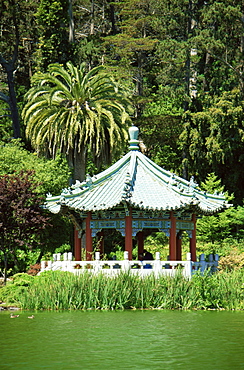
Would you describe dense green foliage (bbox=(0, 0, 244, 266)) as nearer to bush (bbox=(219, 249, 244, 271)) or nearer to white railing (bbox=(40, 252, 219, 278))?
bush (bbox=(219, 249, 244, 271))

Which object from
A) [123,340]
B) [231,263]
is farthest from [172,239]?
[123,340]

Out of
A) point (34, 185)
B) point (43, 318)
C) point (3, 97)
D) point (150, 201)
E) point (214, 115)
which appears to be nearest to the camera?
point (43, 318)

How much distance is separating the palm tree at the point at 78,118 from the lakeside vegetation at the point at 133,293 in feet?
45.7

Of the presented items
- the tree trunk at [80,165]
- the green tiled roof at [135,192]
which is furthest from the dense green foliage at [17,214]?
the tree trunk at [80,165]

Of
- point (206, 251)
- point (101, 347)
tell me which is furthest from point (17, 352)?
point (206, 251)

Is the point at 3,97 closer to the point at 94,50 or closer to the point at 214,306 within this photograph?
the point at 94,50

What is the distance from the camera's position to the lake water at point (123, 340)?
12578 mm

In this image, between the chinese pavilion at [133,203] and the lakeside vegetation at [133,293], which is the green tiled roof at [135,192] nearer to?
the chinese pavilion at [133,203]

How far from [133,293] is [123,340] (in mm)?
5745

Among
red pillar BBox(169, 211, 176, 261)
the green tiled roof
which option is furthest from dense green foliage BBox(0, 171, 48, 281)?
red pillar BBox(169, 211, 176, 261)

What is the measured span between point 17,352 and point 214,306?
9030mm

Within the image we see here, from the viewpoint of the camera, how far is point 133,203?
23.6m

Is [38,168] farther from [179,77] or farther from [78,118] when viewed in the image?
[179,77]

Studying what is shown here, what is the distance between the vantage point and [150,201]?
24.2m
